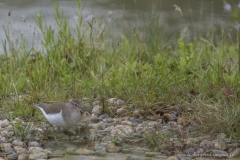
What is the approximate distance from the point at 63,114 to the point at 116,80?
3.73 feet

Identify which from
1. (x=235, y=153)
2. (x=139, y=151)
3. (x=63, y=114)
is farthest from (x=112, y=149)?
(x=235, y=153)

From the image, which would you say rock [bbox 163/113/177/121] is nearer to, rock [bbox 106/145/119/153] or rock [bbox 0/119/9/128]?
rock [bbox 106/145/119/153]

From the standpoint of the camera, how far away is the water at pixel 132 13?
8961 millimetres

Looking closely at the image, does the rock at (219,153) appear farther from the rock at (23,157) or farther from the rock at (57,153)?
the rock at (23,157)

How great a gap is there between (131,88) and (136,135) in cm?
72

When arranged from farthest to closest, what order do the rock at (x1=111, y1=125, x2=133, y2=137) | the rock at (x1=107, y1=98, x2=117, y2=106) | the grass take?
→ the rock at (x1=107, y1=98, x2=117, y2=106), the grass, the rock at (x1=111, y1=125, x2=133, y2=137)

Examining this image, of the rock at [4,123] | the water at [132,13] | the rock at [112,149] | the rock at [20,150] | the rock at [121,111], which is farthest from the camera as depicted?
the water at [132,13]

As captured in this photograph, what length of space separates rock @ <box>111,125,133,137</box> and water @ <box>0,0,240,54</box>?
3766mm

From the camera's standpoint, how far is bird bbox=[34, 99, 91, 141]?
4660 millimetres

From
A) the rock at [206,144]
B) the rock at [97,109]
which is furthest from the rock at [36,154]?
the rock at [206,144]

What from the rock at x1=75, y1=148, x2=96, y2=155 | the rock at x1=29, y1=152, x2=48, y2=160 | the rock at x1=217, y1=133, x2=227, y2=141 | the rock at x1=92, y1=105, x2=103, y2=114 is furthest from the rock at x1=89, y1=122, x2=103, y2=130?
the rock at x1=217, y1=133, x2=227, y2=141

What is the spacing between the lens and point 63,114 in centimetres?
464

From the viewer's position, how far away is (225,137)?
4734mm

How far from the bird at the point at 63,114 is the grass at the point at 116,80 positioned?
1.52 ft
